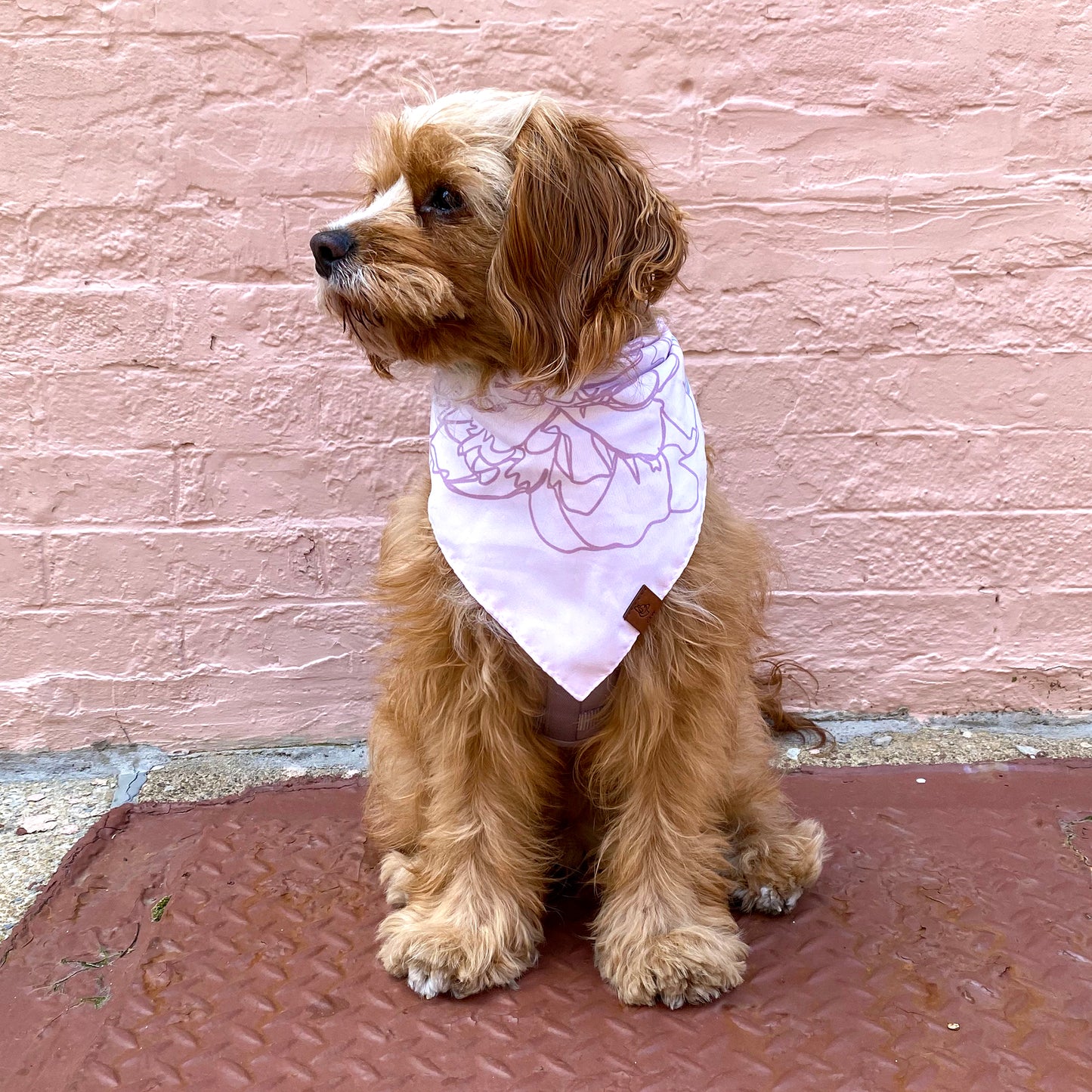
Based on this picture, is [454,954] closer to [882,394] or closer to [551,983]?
[551,983]

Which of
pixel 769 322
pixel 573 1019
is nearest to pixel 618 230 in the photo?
pixel 769 322

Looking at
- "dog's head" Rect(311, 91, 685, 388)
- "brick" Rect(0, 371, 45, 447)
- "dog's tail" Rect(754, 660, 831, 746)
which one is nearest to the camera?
"dog's head" Rect(311, 91, 685, 388)

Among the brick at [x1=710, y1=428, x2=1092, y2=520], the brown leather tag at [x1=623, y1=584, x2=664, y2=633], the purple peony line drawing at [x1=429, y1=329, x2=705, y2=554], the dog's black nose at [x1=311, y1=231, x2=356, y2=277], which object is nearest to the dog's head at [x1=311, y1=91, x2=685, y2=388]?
the dog's black nose at [x1=311, y1=231, x2=356, y2=277]

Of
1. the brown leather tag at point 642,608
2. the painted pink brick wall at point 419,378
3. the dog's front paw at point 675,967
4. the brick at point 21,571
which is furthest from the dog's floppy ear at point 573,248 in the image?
the brick at point 21,571

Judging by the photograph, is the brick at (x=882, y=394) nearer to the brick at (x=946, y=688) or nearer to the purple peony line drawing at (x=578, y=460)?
the brick at (x=946, y=688)

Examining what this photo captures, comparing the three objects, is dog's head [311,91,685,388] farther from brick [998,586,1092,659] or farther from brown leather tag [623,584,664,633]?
brick [998,586,1092,659]

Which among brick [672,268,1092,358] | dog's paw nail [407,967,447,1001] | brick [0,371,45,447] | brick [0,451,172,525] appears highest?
brick [672,268,1092,358]

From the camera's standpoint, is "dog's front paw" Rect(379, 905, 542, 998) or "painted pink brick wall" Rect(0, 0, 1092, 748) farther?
"painted pink brick wall" Rect(0, 0, 1092, 748)

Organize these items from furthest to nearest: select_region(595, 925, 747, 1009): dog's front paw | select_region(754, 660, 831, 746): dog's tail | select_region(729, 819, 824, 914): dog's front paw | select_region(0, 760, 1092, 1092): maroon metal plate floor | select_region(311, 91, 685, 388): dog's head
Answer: select_region(754, 660, 831, 746): dog's tail < select_region(729, 819, 824, 914): dog's front paw < select_region(595, 925, 747, 1009): dog's front paw < select_region(0, 760, 1092, 1092): maroon metal plate floor < select_region(311, 91, 685, 388): dog's head

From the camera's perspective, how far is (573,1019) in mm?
1994

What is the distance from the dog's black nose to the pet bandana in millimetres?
328

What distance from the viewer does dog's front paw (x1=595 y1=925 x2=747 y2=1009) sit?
1993 millimetres

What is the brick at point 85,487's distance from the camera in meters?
2.73

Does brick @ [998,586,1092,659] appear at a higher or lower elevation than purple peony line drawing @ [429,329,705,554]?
lower
